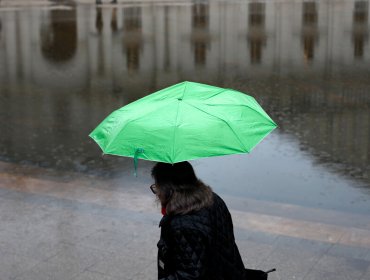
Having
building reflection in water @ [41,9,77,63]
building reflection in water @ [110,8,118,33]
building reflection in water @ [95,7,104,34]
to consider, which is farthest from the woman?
building reflection in water @ [110,8,118,33]

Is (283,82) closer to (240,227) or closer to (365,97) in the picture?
(365,97)

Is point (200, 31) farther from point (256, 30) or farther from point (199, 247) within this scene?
point (199, 247)

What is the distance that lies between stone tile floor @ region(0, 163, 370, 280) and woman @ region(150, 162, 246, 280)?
2611mm

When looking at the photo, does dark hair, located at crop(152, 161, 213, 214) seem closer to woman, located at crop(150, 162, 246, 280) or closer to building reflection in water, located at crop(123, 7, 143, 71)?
woman, located at crop(150, 162, 246, 280)

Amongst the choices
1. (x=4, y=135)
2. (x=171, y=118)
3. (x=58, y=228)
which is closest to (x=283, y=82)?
(x=4, y=135)

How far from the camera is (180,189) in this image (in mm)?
3357

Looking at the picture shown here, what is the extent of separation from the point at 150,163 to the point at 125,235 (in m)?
2.93

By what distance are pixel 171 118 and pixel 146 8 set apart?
33256mm

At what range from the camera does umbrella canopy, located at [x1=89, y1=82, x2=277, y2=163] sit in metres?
3.44

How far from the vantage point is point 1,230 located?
23.0 ft

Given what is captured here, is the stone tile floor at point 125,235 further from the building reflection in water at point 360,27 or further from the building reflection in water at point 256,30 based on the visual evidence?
the building reflection in water at point 360,27

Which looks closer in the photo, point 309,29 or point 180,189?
point 180,189

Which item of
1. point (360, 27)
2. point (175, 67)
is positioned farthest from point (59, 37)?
point (360, 27)

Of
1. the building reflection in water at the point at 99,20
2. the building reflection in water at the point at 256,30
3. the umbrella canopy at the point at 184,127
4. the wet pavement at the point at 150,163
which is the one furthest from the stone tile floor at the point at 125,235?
the building reflection in water at the point at 99,20
